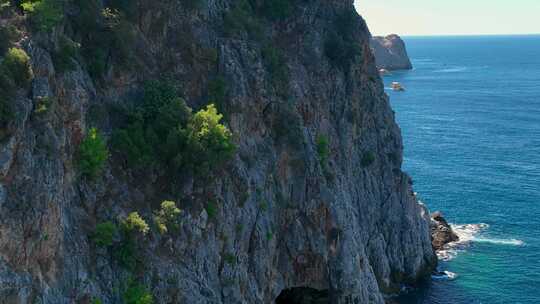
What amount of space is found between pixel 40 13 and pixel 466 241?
68.1 metres

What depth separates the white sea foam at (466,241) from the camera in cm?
8294

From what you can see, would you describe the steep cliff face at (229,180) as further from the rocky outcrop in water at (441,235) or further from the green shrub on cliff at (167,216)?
the rocky outcrop in water at (441,235)

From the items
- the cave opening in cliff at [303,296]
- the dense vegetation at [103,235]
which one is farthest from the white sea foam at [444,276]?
the dense vegetation at [103,235]

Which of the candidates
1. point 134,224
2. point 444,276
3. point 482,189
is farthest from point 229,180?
point 482,189

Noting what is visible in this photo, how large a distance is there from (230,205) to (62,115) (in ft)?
52.8

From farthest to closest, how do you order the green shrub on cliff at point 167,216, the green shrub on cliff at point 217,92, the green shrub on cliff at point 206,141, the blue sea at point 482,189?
the blue sea at point 482,189 < the green shrub on cliff at point 217,92 < the green shrub on cliff at point 206,141 < the green shrub on cliff at point 167,216

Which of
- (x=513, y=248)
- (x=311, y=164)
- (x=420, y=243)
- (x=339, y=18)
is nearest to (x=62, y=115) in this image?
(x=311, y=164)

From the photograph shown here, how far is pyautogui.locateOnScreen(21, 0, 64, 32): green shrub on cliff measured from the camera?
121ft

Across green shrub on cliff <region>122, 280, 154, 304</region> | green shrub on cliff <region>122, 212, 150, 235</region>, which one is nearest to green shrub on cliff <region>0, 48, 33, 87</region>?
green shrub on cliff <region>122, 212, 150, 235</region>

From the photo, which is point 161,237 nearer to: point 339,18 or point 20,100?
point 20,100

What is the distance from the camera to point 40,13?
37.2m

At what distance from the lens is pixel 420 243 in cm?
7681

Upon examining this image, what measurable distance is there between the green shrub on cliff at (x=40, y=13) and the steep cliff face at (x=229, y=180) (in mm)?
634

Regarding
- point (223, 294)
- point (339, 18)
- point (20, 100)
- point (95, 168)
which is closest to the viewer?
point (20, 100)
